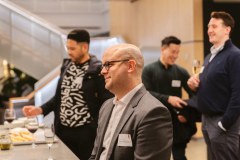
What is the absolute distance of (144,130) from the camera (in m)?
2.04

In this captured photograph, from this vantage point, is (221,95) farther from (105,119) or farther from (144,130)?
(144,130)

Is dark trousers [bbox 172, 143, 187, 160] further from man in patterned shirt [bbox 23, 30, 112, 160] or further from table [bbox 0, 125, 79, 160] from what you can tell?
table [bbox 0, 125, 79, 160]

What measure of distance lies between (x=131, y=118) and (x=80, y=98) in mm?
1559

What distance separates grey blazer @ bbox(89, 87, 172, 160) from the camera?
2.03 metres

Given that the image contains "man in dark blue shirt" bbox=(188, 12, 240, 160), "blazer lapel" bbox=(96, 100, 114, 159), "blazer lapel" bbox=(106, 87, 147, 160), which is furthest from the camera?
"man in dark blue shirt" bbox=(188, 12, 240, 160)

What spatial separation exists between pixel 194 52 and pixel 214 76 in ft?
15.8

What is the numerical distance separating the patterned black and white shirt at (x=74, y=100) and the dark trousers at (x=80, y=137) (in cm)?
5

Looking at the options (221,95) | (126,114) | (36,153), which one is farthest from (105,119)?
(221,95)

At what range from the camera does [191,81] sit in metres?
3.81

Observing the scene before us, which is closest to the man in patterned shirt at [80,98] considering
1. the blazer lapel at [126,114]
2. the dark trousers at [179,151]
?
the dark trousers at [179,151]

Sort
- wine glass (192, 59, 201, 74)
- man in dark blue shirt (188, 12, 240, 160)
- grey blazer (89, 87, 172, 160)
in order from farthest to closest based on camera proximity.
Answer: wine glass (192, 59, 201, 74) < man in dark blue shirt (188, 12, 240, 160) < grey blazer (89, 87, 172, 160)

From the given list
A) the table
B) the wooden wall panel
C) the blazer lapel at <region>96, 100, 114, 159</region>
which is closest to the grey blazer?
the blazer lapel at <region>96, 100, 114, 159</region>

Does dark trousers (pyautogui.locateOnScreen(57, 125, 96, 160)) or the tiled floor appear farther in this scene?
the tiled floor

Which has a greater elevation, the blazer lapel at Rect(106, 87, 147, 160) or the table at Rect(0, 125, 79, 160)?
the blazer lapel at Rect(106, 87, 147, 160)
